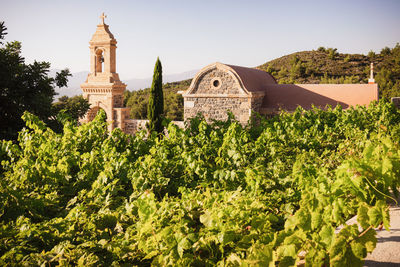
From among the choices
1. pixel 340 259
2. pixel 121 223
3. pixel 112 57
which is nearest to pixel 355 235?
pixel 340 259

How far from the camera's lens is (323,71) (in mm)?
42625

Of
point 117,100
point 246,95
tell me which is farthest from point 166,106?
point 246,95

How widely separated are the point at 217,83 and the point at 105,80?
33.7 feet

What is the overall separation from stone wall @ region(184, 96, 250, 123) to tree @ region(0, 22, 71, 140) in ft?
18.0

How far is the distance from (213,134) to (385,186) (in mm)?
3214

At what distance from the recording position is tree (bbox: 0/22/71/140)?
9570mm

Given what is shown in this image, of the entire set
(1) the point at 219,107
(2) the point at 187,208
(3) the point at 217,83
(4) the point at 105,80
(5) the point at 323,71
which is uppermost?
(5) the point at 323,71

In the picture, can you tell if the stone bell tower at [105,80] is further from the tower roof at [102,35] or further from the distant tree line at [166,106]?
the distant tree line at [166,106]

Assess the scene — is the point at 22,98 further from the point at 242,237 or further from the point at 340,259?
the point at 340,259

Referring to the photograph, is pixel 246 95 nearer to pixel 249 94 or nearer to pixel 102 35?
pixel 249 94

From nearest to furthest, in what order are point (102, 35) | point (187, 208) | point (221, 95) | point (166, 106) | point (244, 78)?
point (187, 208) < point (221, 95) < point (244, 78) < point (102, 35) < point (166, 106)

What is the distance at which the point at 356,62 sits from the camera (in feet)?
149

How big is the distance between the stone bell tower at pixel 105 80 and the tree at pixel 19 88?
10040 millimetres

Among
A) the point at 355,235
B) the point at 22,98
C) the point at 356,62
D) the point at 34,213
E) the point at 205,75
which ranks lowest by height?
the point at 34,213
